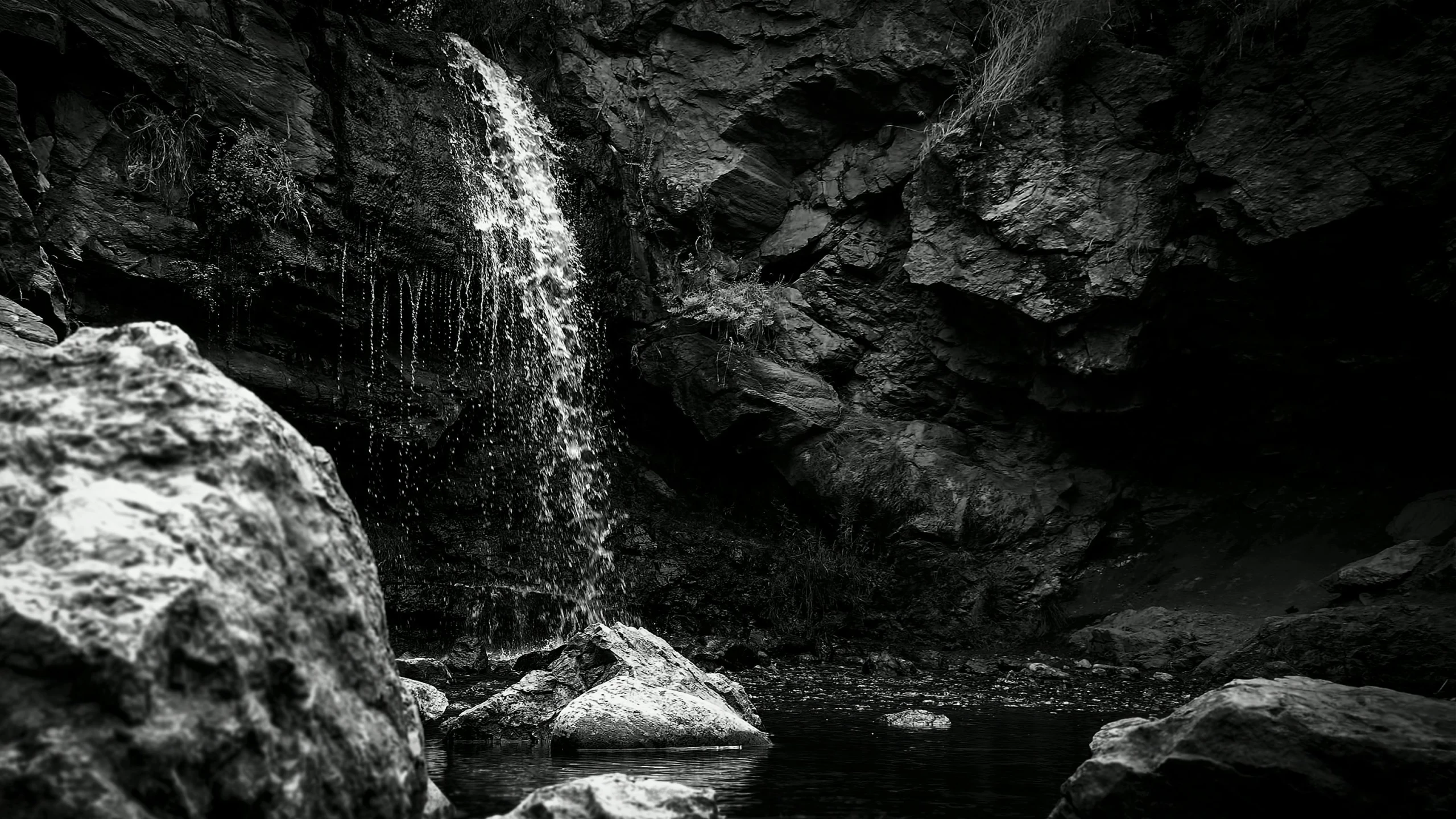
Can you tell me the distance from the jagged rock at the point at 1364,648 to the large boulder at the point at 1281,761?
4.33m

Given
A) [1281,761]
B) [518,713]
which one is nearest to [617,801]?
[1281,761]

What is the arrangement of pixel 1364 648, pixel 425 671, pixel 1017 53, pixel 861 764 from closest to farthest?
1. pixel 861 764
2. pixel 1364 648
3. pixel 425 671
4. pixel 1017 53

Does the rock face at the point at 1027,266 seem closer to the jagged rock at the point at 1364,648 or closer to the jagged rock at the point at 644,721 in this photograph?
the jagged rock at the point at 1364,648

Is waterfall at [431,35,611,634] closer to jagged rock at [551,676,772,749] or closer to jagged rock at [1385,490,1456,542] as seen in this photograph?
jagged rock at [551,676,772,749]

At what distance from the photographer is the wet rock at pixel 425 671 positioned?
822 cm

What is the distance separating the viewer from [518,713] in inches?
238

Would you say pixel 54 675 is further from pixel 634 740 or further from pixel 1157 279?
pixel 1157 279

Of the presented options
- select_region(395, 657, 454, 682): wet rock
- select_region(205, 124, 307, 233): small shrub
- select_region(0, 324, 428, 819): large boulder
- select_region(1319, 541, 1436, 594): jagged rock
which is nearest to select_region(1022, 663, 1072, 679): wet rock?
select_region(1319, 541, 1436, 594): jagged rock

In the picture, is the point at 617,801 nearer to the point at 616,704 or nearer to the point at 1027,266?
the point at 616,704

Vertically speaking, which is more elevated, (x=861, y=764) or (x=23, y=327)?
(x=23, y=327)

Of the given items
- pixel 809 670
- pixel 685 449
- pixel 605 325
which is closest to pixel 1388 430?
pixel 809 670

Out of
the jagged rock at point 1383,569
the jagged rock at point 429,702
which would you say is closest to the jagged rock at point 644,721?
the jagged rock at point 429,702

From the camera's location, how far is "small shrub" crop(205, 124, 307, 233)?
390 inches

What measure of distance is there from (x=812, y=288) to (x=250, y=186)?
6.90m
